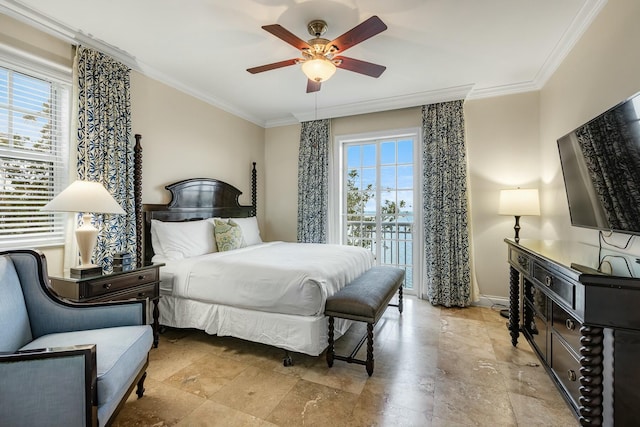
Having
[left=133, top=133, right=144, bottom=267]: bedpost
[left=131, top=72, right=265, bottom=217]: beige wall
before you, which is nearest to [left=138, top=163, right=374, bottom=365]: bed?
[left=133, top=133, right=144, bottom=267]: bedpost

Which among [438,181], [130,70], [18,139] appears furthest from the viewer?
[438,181]

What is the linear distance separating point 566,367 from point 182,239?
334cm

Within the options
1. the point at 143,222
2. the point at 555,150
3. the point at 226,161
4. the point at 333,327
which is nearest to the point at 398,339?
the point at 333,327

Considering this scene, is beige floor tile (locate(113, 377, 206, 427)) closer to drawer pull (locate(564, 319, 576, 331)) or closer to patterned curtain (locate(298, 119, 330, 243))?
drawer pull (locate(564, 319, 576, 331))

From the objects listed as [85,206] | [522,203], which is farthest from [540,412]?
[85,206]

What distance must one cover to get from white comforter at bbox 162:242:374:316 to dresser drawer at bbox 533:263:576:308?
4.78 ft

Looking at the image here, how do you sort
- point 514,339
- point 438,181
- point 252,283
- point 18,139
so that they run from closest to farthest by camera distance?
point 18,139
point 252,283
point 514,339
point 438,181

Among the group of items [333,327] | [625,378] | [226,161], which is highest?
[226,161]

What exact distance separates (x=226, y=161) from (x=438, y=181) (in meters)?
3.04

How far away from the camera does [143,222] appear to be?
327cm

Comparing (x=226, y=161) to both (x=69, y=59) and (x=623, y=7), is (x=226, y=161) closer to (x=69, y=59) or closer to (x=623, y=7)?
(x=69, y=59)

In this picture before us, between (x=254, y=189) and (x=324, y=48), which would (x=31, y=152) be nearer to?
(x=324, y=48)

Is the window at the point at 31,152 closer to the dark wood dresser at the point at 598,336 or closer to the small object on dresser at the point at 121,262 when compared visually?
the small object on dresser at the point at 121,262

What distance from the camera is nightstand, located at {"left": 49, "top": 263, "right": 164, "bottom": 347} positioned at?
2.14 meters
